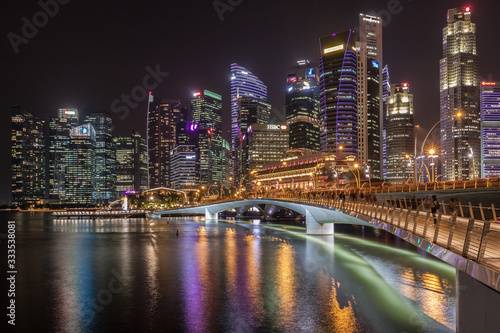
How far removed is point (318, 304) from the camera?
1053 inches

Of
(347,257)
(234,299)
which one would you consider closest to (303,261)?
(347,257)

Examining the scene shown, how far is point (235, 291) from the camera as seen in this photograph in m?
30.5

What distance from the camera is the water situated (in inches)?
901

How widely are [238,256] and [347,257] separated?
12278 mm

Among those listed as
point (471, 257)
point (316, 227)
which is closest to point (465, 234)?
point (471, 257)

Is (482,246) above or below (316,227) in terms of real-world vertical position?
above

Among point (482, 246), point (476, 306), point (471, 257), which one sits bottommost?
point (476, 306)

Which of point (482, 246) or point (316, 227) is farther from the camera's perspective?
point (316, 227)

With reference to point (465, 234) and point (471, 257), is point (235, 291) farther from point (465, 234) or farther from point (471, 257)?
point (471, 257)

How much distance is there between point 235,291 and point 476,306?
18.0m

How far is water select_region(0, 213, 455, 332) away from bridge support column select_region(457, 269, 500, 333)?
16.7ft

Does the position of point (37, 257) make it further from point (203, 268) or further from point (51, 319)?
point (51, 319)

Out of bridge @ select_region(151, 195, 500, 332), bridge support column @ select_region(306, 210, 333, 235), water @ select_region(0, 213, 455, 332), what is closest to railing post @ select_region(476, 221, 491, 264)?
bridge @ select_region(151, 195, 500, 332)

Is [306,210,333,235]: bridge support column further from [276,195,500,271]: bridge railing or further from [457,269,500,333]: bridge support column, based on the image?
[457,269,500,333]: bridge support column
